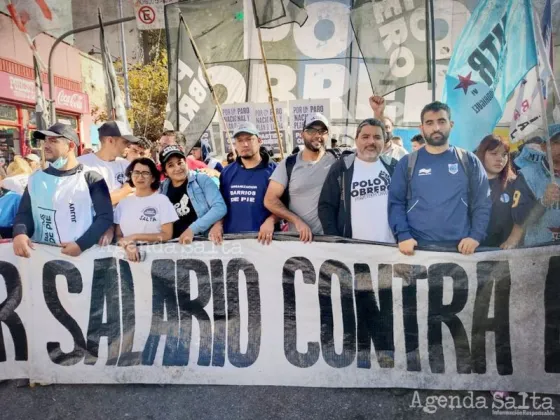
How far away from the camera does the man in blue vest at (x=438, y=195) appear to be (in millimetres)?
3385

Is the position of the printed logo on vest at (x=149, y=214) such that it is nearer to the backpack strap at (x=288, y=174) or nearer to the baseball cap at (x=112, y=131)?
the backpack strap at (x=288, y=174)

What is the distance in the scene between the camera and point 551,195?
11.8 feet

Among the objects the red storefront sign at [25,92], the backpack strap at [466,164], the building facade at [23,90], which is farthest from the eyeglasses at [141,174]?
the red storefront sign at [25,92]

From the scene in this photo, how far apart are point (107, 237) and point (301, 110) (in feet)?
13.1

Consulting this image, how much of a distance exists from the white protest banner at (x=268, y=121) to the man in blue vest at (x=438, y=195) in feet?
11.4

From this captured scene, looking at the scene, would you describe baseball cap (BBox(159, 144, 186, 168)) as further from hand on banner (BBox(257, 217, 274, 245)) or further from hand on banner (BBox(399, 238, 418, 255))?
hand on banner (BBox(399, 238, 418, 255))

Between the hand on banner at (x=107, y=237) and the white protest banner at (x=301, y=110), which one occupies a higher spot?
the white protest banner at (x=301, y=110)

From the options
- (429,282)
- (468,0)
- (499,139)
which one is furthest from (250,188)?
(468,0)

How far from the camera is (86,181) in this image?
3.84 m

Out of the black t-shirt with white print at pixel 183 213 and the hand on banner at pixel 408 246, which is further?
the black t-shirt with white print at pixel 183 213

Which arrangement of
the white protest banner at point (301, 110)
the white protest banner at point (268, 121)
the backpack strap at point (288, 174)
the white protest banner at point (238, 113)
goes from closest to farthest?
the backpack strap at point (288, 174) < the white protest banner at point (238, 113) < the white protest banner at point (268, 121) < the white protest banner at point (301, 110)

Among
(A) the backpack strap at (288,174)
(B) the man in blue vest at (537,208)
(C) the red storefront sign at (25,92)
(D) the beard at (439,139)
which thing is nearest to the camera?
(D) the beard at (439,139)

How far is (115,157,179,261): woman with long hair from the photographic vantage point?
3.90m

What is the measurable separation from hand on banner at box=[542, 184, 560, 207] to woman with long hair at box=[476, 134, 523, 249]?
0.75ft
